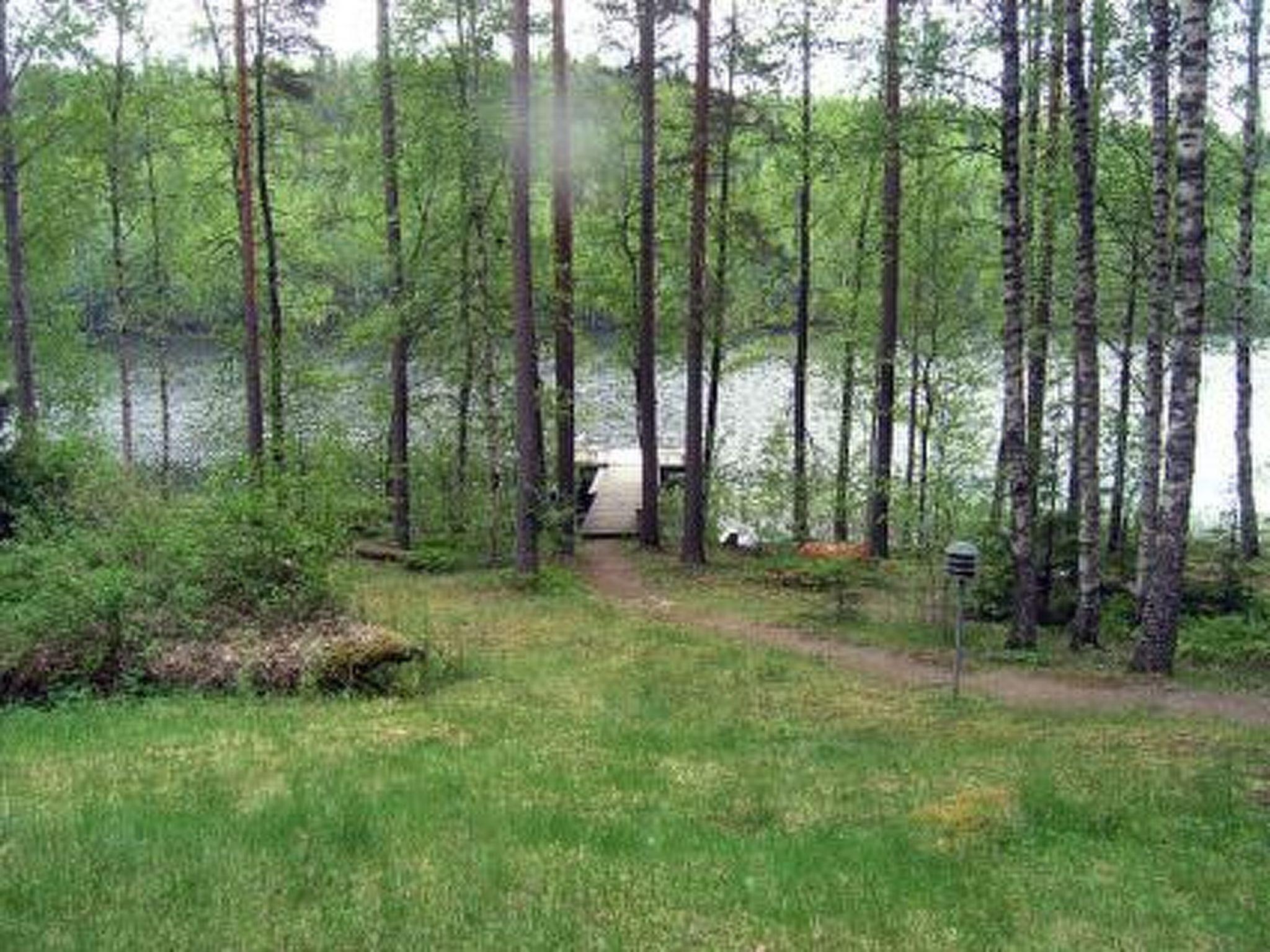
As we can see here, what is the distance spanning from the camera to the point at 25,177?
101 feet

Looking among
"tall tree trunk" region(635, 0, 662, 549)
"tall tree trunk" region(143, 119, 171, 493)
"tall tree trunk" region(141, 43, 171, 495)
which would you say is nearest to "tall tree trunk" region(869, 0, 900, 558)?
"tall tree trunk" region(635, 0, 662, 549)

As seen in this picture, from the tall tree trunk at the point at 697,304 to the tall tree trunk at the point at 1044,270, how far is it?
606cm

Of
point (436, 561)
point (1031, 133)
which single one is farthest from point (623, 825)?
point (436, 561)

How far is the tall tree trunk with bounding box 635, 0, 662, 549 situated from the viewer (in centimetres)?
2492

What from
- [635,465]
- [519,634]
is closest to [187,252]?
[635,465]

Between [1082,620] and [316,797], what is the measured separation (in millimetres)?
11811

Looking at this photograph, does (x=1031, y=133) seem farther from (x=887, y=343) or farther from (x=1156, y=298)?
(x=887, y=343)

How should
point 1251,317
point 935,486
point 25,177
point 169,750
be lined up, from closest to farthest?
point 169,750 → point 935,486 → point 1251,317 → point 25,177

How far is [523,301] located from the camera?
69.7 feet

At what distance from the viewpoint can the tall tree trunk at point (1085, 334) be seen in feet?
49.9

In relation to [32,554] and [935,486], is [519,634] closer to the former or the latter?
[32,554]

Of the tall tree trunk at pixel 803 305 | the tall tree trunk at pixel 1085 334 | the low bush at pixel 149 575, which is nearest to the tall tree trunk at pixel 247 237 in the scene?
the low bush at pixel 149 575

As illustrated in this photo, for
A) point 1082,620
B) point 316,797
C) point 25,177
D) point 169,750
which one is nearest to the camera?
point 316,797

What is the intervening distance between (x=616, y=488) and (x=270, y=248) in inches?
442
